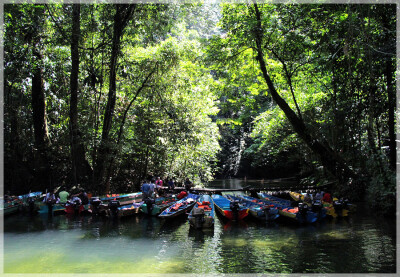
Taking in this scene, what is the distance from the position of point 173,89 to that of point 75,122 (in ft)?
19.2

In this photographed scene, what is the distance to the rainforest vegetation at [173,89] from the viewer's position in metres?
12.1

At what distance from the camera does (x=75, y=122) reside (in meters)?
14.9

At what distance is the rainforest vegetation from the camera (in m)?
12.1

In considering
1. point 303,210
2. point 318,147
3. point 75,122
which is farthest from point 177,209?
point 318,147

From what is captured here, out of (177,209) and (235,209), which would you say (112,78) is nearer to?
(177,209)

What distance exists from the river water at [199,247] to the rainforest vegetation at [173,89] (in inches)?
102

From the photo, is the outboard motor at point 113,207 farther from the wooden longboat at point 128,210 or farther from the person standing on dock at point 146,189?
the person standing on dock at point 146,189

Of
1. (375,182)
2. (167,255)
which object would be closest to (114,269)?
(167,255)

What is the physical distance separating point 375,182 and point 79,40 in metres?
14.0

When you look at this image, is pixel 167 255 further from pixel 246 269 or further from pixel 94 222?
pixel 94 222

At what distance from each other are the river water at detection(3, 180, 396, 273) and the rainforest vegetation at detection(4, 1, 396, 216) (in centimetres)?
258

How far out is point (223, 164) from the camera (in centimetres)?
3853

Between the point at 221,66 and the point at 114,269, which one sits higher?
the point at 221,66

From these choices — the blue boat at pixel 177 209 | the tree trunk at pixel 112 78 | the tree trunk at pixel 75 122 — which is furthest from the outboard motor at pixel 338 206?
the tree trunk at pixel 75 122
